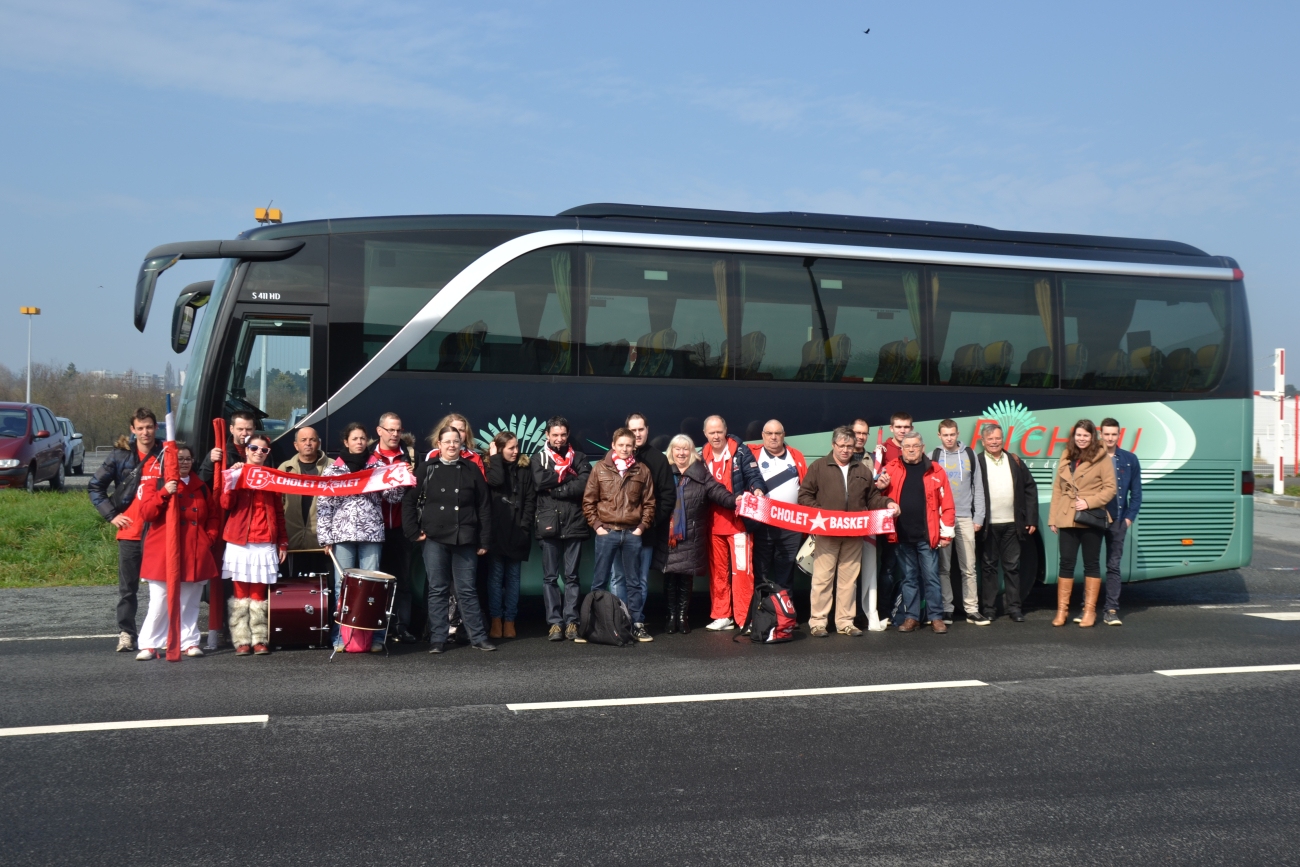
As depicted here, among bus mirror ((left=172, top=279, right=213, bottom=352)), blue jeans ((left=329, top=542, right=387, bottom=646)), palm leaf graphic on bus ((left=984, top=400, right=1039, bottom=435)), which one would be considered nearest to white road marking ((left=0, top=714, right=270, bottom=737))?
blue jeans ((left=329, top=542, right=387, bottom=646))

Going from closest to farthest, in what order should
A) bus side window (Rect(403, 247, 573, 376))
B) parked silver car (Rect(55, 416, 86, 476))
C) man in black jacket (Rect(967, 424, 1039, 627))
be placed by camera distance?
bus side window (Rect(403, 247, 573, 376)) → man in black jacket (Rect(967, 424, 1039, 627)) → parked silver car (Rect(55, 416, 86, 476))

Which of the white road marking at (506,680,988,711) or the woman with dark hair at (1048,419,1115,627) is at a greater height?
the woman with dark hair at (1048,419,1115,627)

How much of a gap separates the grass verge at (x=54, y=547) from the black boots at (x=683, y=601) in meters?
7.40

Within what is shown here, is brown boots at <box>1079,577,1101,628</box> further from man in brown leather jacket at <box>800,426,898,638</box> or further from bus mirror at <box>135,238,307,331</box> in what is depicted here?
bus mirror at <box>135,238,307,331</box>

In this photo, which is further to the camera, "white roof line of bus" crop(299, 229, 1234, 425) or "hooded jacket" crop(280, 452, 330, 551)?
"white roof line of bus" crop(299, 229, 1234, 425)

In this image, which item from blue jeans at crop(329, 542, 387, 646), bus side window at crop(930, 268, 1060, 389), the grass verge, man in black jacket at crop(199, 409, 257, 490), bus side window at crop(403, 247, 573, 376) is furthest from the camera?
the grass verge

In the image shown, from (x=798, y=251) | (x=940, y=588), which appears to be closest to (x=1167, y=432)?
(x=940, y=588)

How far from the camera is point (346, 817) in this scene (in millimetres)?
4695

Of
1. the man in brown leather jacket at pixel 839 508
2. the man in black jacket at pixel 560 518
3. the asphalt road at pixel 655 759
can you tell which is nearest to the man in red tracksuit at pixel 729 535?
the man in brown leather jacket at pixel 839 508

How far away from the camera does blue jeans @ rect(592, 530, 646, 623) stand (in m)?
9.27

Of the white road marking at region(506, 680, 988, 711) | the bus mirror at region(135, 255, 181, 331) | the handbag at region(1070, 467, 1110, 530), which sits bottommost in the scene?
the white road marking at region(506, 680, 988, 711)

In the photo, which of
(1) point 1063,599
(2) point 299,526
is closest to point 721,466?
(1) point 1063,599

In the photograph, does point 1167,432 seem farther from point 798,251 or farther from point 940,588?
point 798,251

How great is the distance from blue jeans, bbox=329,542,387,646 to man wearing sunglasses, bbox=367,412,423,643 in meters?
0.15
